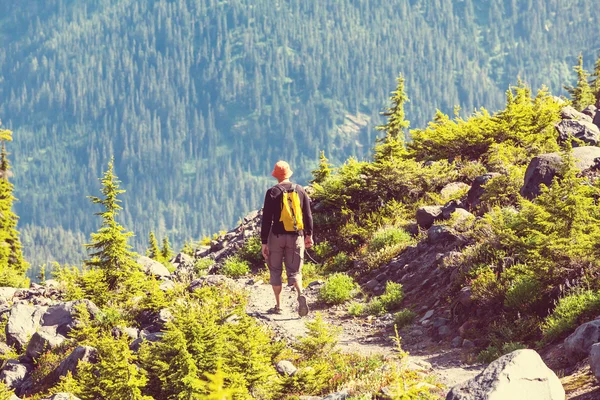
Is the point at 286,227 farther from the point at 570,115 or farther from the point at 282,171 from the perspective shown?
the point at 570,115

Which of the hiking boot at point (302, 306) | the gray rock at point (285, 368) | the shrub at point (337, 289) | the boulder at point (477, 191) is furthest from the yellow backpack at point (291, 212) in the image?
the boulder at point (477, 191)

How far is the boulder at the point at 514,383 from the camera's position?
7176mm

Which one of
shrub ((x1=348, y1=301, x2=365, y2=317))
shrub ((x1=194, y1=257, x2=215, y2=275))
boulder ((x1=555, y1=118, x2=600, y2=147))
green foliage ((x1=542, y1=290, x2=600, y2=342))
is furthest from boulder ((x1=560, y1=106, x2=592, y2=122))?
green foliage ((x1=542, y1=290, x2=600, y2=342))

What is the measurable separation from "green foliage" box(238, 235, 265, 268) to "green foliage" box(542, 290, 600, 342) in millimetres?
9786

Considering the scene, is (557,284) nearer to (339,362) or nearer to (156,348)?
(339,362)

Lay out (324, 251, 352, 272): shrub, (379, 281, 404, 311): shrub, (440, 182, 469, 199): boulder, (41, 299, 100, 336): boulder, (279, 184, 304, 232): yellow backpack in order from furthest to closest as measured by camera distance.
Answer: (440, 182, 469, 199): boulder → (324, 251, 352, 272): shrub → (41, 299, 100, 336): boulder → (379, 281, 404, 311): shrub → (279, 184, 304, 232): yellow backpack

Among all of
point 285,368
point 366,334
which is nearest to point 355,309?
point 366,334

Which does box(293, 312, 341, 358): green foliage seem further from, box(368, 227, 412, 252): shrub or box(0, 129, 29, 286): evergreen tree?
box(0, 129, 29, 286): evergreen tree

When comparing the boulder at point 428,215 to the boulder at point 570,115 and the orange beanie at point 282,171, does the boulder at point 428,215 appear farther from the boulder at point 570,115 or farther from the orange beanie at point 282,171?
the boulder at point 570,115

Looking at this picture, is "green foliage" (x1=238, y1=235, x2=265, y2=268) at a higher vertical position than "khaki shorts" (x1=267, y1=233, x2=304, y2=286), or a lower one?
lower

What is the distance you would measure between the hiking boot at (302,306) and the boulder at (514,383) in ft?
20.4

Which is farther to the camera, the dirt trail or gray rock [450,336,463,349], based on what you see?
gray rock [450,336,463,349]

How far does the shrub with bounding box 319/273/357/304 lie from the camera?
14602 mm

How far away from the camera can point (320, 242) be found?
18.4 m
